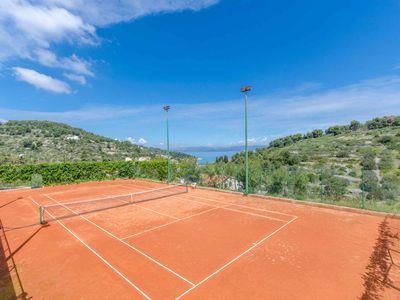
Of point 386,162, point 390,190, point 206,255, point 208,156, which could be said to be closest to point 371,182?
point 390,190

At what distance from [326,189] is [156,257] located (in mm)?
10679

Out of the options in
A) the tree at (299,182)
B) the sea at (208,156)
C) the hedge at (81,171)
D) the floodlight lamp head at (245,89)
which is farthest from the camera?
the sea at (208,156)

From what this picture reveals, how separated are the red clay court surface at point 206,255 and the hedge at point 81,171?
9633mm

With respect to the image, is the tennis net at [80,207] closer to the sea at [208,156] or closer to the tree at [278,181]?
the sea at [208,156]

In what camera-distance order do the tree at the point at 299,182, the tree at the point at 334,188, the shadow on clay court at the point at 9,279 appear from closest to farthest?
the shadow on clay court at the point at 9,279
the tree at the point at 334,188
the tree at the point at 299,182

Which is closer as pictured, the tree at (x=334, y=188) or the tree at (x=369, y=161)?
the tree at (x=334, y=188)

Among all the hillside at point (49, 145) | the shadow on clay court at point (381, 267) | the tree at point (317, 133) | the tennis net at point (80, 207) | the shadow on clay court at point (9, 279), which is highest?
the tree at point (317, 133)

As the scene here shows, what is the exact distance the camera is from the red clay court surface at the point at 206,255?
4184mm

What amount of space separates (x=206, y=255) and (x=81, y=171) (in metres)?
18.6

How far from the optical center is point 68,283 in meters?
4.44

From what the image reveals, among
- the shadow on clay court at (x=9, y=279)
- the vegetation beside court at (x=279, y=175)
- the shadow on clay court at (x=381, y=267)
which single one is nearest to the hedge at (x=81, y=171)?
the vegetation beside court at (x=279, y=175)

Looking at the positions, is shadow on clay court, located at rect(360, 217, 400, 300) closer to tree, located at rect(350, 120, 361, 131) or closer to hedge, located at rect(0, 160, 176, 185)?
hedge, located at rect(0, 160, 176, 185)

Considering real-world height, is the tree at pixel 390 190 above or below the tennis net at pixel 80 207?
above

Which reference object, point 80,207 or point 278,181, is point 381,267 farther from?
point 80,207
